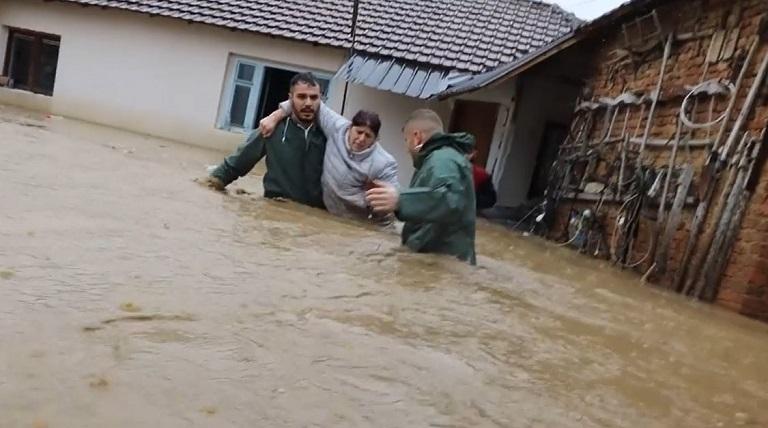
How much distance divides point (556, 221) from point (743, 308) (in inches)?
206

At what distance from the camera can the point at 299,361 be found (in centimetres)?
223

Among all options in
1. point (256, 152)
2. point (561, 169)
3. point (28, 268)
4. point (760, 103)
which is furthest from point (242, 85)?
point (28, 268)

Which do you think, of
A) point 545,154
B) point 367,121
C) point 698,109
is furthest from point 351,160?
point 545,154

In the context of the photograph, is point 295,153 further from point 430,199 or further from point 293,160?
point 430,199

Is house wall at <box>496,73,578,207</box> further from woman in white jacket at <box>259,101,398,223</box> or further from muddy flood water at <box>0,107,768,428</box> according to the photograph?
muddy flood water at <box>0,107,768,428</box>

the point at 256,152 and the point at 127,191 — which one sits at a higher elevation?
the point at 256,152

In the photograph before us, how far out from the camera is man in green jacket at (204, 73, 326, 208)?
543 cm

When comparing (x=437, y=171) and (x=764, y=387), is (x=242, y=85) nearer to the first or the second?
(x=437, y=171)

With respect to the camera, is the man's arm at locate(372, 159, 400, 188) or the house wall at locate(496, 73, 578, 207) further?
the house wall at locate(496, 73, 578, 207)

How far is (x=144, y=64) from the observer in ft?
46.6

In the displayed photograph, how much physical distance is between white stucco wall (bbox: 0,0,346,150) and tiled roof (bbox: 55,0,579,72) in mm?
318

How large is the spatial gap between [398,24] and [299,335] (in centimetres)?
1224

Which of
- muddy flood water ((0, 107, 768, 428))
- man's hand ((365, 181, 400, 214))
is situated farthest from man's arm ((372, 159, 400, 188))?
man's hand ((365, 181, 400, 214))

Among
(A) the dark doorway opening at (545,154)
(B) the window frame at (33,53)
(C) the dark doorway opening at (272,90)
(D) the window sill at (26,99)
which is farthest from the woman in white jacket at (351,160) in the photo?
(B) the window frame at (33,53)
